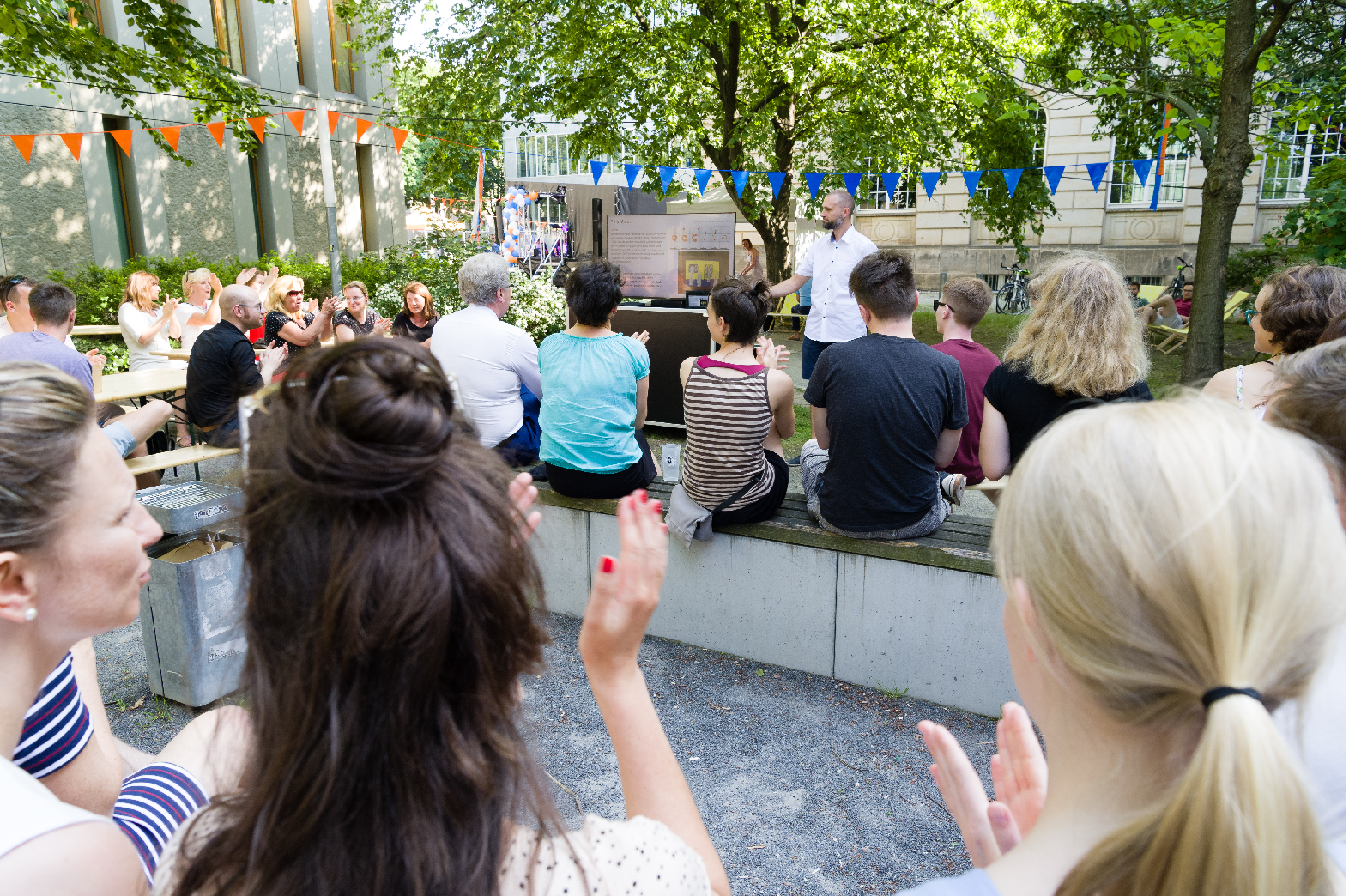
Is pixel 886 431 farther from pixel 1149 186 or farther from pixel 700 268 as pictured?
pixel 1149 186

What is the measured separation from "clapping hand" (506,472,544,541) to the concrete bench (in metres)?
1.96

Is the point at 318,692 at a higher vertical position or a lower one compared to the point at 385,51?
lower

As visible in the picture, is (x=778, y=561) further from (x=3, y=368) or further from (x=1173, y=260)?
(x=1173, y=260)

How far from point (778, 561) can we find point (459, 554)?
9.63 feet

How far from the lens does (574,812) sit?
9.23 ft

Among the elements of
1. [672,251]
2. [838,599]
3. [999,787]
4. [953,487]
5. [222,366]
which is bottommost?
[838,599]

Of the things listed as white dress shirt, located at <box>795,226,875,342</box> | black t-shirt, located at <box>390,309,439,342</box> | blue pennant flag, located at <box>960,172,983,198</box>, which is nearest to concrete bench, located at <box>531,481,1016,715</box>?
white dress shirt, located at <box>795,226,875,342</box>

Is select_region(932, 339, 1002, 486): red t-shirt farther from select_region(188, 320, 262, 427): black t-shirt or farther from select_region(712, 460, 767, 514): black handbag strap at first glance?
select_region(188, 320, 262, 427): black t-shirt

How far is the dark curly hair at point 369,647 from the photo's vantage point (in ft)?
3.01

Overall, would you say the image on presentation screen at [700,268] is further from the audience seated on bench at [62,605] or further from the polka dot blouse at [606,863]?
the polka dot blouse at [606,863]

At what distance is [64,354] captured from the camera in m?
4.96

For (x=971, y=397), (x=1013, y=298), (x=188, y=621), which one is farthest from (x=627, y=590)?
(x=1013, y=298)

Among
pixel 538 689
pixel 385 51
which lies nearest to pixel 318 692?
pixel 538 689

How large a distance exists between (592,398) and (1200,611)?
137 inches
